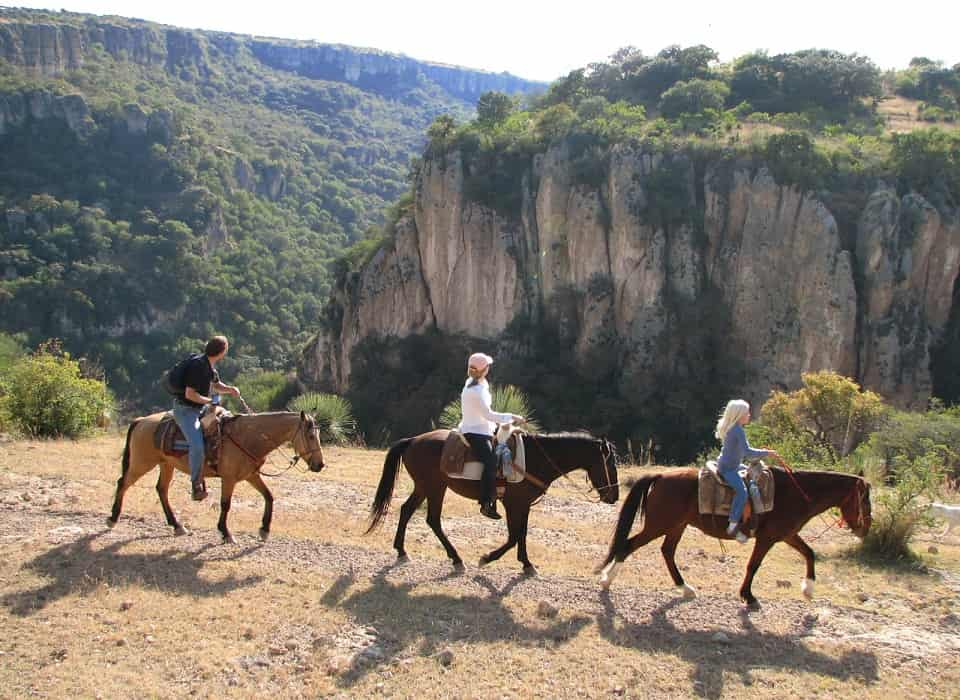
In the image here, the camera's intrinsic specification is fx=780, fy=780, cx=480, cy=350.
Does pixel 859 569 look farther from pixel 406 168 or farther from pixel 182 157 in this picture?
pixel 406 168

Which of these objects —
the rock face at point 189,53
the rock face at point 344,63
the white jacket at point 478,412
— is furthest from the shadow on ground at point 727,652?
the rock face at point 344,63

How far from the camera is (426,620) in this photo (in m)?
6.73

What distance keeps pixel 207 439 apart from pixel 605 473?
14.3ft

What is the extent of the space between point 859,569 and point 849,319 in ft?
81.2

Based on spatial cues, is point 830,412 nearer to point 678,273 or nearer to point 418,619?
point 418,619

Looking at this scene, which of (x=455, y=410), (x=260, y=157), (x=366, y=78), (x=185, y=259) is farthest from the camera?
(x=366, y=78)

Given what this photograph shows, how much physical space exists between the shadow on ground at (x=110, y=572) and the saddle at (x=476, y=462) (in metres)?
2.14

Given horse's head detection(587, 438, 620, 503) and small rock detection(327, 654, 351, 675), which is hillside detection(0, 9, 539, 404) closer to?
horse's head detection(587, 438, 620, 503)

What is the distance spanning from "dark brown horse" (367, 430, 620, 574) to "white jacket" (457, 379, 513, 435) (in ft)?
1.48

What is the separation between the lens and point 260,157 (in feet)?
312

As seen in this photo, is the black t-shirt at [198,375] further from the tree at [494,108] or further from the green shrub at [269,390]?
the tree at [494,108]

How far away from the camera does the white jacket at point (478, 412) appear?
25.6ft

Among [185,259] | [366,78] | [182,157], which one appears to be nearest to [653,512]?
[185,259]

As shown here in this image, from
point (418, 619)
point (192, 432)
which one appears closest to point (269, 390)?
point (192, 432)
